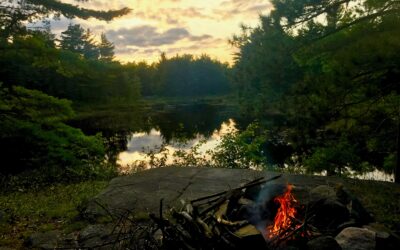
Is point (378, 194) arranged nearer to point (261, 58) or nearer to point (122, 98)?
point (261, 58)

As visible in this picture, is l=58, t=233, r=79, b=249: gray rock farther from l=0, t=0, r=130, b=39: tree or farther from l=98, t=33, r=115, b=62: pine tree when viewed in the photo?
l=98, t=33, r=115, b=62: pine tree

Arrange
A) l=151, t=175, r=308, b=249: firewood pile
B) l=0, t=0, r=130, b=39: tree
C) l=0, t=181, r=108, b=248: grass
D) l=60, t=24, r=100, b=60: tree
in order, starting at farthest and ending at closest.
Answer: l=60, t=24, r=100, b=60: tree → l=0, t=0, r=130, b=39: tree → l=0, t=181, r=108, b=248: grass → l=151, t=175, r=308, b=249: firewood pile

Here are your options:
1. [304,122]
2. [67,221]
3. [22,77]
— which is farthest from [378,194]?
[22,77]

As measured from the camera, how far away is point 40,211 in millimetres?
7766

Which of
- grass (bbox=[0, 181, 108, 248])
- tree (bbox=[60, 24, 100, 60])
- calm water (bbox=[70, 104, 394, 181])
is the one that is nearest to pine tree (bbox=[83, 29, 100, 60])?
tree (bbox=[60, 24, 100, 60])

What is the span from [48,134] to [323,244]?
41.3 ft

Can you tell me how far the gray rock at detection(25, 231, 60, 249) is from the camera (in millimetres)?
5631

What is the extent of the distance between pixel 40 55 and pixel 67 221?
788cm

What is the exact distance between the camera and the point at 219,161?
14.4 metres

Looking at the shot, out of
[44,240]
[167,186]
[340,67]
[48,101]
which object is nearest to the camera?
[44,240]

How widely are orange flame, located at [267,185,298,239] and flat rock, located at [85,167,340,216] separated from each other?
1.20 metres

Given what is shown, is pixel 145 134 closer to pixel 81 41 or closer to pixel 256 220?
pixel 256 220

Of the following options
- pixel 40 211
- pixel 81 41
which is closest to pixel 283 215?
pixel 40 211

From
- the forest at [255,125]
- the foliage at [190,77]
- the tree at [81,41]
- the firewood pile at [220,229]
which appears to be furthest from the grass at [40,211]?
the foliage at [190,77]
